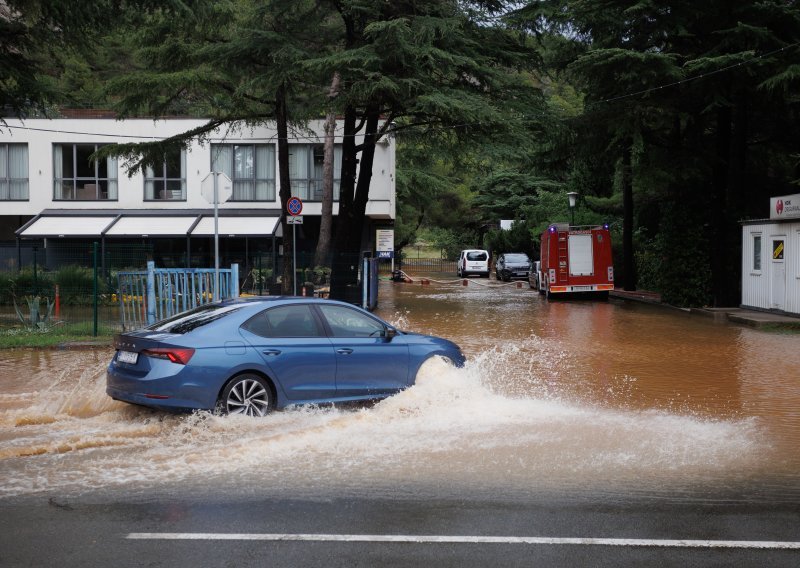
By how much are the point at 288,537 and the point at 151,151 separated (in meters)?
25.0

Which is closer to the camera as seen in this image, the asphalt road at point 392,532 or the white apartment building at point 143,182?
the asphalt road at point 392,532

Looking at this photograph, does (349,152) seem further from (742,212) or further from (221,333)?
(221,333)

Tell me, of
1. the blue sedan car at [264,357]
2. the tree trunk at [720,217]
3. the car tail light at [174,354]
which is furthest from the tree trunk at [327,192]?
the car tail light at [174,354]

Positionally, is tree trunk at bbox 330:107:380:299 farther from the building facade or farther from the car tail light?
the car tail light

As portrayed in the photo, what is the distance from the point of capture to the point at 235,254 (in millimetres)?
40062

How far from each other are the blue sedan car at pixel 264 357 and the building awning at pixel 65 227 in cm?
3021

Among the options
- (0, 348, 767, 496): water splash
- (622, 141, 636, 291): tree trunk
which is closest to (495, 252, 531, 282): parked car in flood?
(622, 141, 636, 291): tree trunk

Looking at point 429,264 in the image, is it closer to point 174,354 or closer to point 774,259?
point 774,259

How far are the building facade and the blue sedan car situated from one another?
14.5 m

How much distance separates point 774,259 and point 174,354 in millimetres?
18326

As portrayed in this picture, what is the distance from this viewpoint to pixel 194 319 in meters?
9.06

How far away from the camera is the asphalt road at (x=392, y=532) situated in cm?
504

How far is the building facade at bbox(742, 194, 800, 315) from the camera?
21.3 metres

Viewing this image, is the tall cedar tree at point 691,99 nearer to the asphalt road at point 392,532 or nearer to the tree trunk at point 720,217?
the tree trunk at point 720,217
